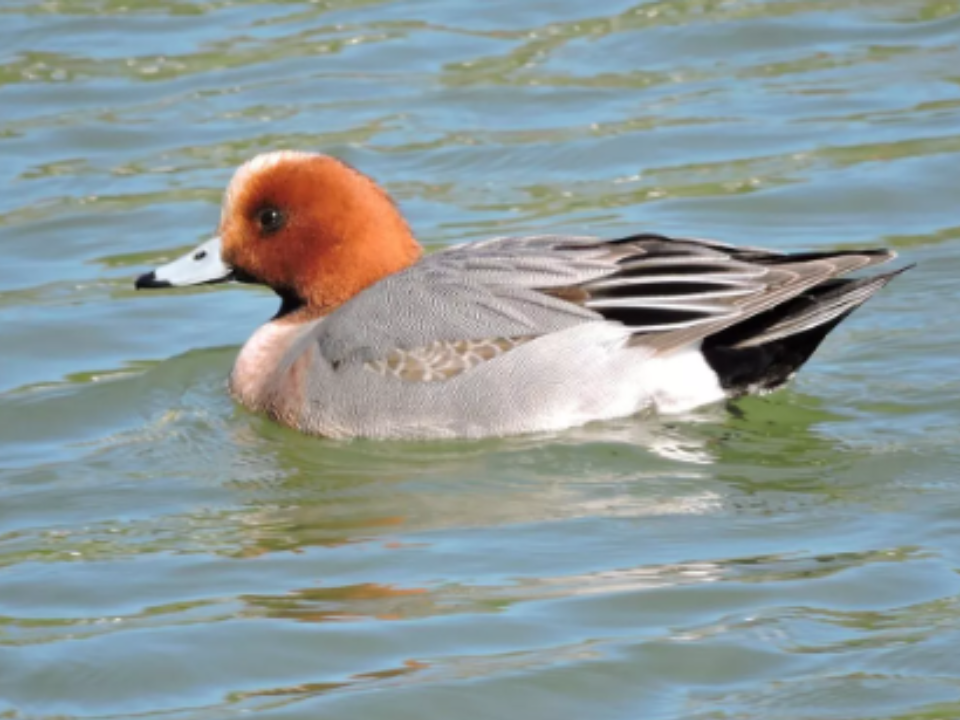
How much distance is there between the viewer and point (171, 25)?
12312 millimetres

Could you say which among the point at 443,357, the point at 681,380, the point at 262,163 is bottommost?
the point at 681,380

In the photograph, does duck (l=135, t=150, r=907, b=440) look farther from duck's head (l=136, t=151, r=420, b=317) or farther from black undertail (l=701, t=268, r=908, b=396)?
duck's head (l=136, t=151, r=420, b=317)

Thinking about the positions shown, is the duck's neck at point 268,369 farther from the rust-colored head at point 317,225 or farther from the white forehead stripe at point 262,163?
the white forehead stripe at point 262,163

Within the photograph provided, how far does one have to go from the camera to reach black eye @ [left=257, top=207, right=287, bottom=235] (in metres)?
7.77

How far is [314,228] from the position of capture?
25.3 ft

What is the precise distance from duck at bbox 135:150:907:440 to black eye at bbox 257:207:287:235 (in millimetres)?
458

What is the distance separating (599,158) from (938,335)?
274cm

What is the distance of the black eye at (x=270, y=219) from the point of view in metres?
7.77

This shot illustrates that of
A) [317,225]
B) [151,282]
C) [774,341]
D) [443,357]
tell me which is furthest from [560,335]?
[151,282]

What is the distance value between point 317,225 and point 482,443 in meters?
1.11

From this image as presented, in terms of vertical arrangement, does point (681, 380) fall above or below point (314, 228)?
below

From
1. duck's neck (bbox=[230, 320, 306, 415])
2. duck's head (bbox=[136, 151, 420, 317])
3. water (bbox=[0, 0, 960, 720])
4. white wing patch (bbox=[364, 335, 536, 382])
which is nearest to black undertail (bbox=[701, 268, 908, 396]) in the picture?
water (bbox=[0, 0, 960, 720])

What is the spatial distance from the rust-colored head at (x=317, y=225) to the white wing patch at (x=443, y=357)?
2.02 feet

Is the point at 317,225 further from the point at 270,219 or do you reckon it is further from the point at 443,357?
the point at 443,357
